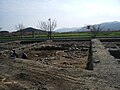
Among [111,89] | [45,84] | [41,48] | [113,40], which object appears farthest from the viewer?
[113,40]

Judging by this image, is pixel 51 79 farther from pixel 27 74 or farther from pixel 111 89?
pixel 111 89

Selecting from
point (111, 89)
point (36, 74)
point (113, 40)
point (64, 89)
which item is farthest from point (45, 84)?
point (113, 40)

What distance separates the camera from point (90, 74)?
7344mm

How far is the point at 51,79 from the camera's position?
702 cm

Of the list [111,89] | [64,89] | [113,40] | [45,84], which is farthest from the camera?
[113,40]

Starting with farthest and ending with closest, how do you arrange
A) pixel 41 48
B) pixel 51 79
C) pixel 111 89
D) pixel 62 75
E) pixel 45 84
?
pixel 41 48, pixel 62 75, pixel 51 79, pixel 45 84, pixel 111 89

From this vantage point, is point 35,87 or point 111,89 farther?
point 35,87

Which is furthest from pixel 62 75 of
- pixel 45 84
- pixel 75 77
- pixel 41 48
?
pixel 41 48

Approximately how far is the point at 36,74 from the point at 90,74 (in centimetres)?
200

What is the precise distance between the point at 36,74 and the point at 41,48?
13.5 meters

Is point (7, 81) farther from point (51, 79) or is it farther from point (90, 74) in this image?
point (90, 74)

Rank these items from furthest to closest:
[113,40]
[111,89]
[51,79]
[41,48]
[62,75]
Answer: [113,40] → [41,48] → [62,75] → [51,79] → [111,89]

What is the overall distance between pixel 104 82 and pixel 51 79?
5.86 feet

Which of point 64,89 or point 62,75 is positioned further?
point 62,75
